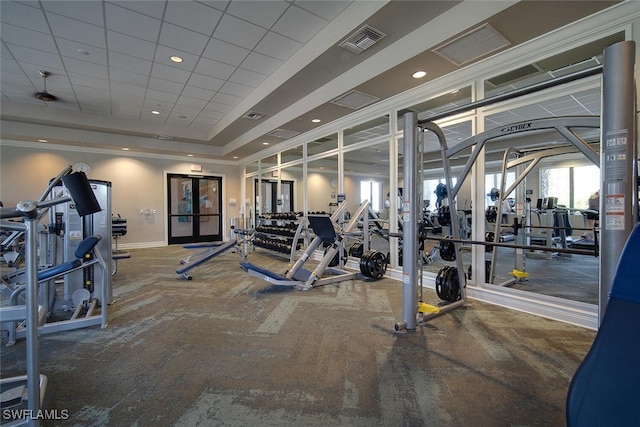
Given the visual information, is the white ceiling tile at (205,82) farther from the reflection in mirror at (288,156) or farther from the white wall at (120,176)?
the white wall at (120,176)

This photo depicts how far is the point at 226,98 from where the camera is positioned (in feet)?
19.9

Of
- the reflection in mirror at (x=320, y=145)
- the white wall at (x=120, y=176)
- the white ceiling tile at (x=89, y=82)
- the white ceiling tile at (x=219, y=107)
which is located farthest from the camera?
the reflection in mirror at (x=320, y=145)

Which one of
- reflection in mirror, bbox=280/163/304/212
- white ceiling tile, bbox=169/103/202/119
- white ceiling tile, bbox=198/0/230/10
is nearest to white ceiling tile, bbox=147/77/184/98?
white ceiling tile, bbox=169/103/202/119

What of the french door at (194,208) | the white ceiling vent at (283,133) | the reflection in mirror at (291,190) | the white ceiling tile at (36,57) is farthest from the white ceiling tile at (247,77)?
the french door at (194,208)

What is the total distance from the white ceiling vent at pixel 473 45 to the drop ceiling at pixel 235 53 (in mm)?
19

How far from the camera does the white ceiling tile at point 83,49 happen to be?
4016mm

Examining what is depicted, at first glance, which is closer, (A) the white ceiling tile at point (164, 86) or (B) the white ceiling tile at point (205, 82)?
(B) the white ceiling tile at point (205, 82)

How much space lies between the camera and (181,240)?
9.59 metres

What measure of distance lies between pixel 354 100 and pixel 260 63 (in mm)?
1661

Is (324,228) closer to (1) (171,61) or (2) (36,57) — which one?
(1) (171,61)

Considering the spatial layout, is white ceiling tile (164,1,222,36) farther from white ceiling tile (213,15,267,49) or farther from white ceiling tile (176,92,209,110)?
white ceiling tile (176,92,209,110)

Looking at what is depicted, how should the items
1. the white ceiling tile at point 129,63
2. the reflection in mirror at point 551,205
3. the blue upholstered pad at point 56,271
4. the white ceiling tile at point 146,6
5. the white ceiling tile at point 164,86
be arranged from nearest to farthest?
1. the blue upholstered pad at point 56,271
2. the white ceiling tile at point 146,6
3. the reflection in mirror at point 551,205
4. the white ceiling tile at point 129,63
5. the white ceiling tile at point 164,86

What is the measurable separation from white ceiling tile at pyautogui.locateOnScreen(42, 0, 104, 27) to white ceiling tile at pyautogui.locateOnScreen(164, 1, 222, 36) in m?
0.74

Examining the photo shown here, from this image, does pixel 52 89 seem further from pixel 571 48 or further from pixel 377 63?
pixel 571 48
